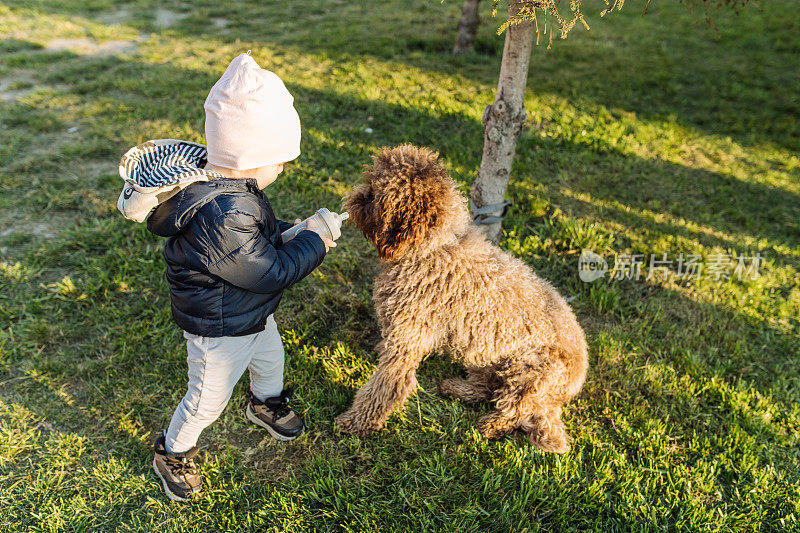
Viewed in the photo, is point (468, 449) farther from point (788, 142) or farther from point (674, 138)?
point (788, 142)

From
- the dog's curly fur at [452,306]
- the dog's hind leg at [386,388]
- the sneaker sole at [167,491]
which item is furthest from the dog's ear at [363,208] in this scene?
the sneaker sole at [167,491]

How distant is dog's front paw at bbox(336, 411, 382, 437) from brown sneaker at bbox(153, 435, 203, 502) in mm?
857

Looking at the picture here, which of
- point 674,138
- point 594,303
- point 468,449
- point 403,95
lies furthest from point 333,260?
point 674,138

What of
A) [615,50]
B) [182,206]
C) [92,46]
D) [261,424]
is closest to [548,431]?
[261,424]

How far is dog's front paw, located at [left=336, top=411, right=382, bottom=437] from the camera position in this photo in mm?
2918

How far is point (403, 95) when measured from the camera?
673 cm

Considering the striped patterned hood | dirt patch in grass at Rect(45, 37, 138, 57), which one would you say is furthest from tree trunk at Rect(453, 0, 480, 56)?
the striped patterned hood

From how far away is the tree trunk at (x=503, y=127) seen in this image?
3398 millimetres

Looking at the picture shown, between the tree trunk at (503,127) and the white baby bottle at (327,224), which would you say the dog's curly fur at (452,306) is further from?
the tree trunk at (503,127)

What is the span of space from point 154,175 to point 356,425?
183 cm

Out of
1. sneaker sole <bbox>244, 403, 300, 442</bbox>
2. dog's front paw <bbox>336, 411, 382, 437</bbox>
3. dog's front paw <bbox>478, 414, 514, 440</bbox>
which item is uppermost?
dog's front paw <bbox>478, 414, 514, 440</bbox>

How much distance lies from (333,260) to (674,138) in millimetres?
5208

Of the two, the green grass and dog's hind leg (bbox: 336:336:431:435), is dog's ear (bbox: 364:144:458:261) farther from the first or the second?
the green grass

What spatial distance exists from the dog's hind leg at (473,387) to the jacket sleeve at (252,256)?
4.77 ft
